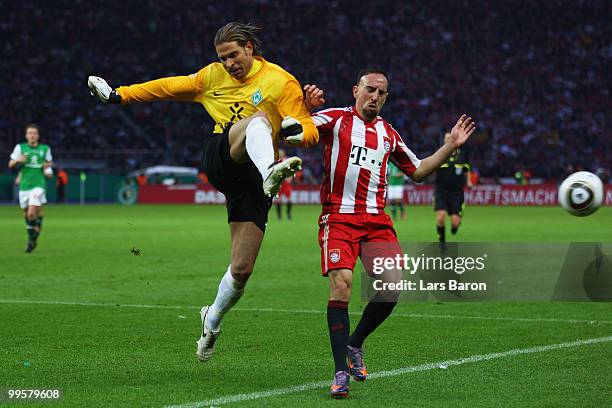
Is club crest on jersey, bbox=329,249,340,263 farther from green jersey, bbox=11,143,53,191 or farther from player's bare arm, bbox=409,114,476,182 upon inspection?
green jersey, bbox=11,143,53,191

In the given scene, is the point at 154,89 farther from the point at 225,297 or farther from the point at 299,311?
the point at 299,311

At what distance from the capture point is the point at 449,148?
6.86 m

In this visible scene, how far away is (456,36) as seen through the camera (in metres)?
48.9

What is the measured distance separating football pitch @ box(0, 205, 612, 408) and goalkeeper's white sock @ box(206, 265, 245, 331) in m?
0.31

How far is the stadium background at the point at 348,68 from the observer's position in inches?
1794

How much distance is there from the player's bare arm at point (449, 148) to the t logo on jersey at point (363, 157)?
38 cm

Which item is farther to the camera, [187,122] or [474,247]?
[187,122]

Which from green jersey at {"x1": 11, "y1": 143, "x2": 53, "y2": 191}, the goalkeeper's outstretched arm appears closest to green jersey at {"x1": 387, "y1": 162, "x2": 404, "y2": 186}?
green jersey at {"x1": 11, "y1": 143, "x2": 53, "y2": 191}

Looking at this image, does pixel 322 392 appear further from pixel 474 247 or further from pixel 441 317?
pixel 474 247

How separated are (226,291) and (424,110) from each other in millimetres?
40396

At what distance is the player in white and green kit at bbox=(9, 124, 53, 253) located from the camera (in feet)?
61.9

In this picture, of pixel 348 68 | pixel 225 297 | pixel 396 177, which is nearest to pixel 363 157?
pixel 225 297

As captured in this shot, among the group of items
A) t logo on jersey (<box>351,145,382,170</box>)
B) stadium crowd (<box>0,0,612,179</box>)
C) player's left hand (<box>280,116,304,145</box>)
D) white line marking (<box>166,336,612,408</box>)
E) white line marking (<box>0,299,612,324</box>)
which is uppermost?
stadium crowd (<box>0,0,612,179</box>)

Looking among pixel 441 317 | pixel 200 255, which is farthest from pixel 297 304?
pixel 200 255
